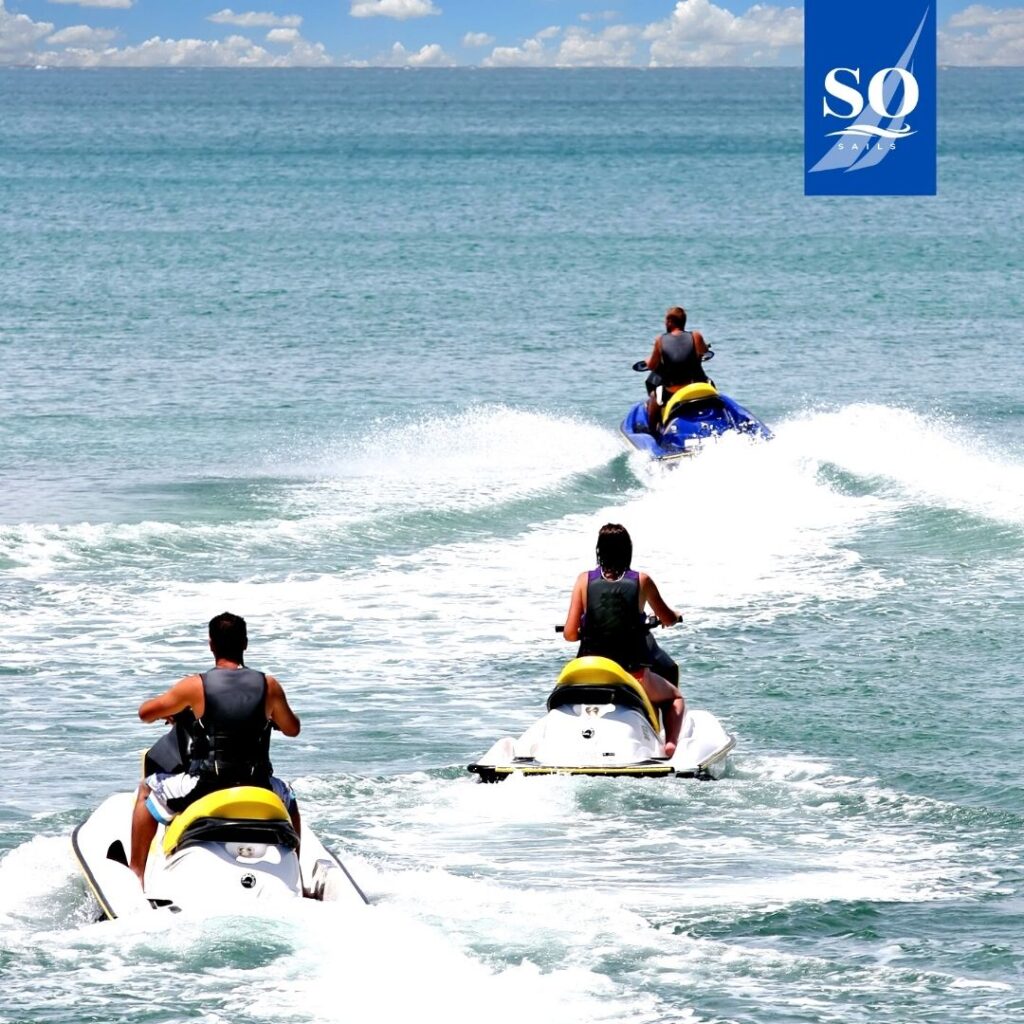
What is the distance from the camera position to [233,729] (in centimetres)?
911

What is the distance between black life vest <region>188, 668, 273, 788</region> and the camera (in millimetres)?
9086

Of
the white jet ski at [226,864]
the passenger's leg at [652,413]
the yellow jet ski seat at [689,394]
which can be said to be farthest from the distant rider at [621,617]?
the passenger's leg at [652,413]

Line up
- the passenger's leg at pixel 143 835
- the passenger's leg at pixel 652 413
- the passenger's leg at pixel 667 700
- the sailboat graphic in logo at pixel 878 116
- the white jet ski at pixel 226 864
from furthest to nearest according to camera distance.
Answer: the sailboat graphic in logo at pixel 878 116 < the passenger's leg at pixel 652 413 < the passenger's leg at pixel 667 700 < the passenger's leg at pixel 143 835 < the white jet ski at pixel 226 864

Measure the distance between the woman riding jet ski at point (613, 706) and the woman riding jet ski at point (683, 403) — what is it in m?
9.93

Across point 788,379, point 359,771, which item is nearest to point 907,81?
point 788,379

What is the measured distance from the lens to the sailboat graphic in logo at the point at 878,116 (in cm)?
5562

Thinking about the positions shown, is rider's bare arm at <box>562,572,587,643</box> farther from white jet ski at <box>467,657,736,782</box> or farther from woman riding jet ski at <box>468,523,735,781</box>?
white jet ski at <box>467,657,736,782</box>

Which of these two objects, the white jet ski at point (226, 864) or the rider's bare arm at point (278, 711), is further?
the rider's bare arm at point (278, 711)

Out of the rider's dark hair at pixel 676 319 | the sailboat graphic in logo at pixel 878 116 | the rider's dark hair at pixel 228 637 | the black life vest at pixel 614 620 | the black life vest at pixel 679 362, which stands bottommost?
Answer: the black life vest at pixel 614 620

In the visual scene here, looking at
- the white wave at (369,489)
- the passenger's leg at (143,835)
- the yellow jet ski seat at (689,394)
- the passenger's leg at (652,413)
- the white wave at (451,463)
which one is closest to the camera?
the passenger's leg at (143,835)

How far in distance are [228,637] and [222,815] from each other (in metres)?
0.77

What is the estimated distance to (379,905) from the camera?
955 centimetres

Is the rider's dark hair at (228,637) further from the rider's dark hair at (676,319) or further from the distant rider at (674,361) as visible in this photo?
the rider's dark hair at (676,319)

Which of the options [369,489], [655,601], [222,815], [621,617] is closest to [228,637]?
[222,815]
